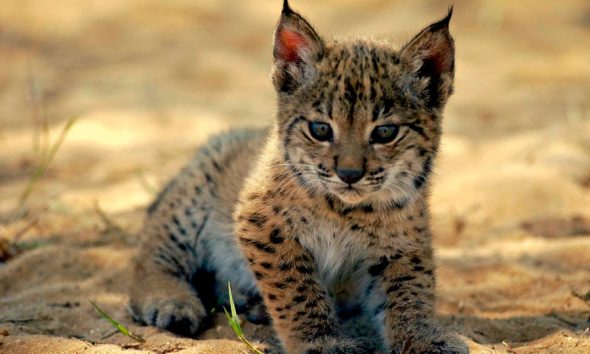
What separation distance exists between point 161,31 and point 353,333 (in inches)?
299

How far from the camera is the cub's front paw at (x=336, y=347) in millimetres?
4031

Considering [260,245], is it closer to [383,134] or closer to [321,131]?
[321,131]

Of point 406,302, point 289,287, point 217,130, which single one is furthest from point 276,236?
point 217,130

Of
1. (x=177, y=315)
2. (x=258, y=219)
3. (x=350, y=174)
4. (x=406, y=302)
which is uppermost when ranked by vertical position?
(x=350, y=174)

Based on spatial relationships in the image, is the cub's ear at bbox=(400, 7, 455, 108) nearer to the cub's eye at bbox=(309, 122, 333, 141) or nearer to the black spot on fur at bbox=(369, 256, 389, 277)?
the cub's eye at bbox=(309, 122, 333, 141)

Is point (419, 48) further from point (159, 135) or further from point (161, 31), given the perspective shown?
point (161, 31)

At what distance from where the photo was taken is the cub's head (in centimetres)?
411

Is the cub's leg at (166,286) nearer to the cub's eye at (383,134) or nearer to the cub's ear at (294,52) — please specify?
the cub's ear at (294,52)

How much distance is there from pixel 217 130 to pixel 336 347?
179 inches

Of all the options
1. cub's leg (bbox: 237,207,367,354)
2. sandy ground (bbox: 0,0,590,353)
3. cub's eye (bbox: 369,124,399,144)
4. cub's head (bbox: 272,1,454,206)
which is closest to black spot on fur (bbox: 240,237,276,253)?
cub's leg (bbox: 237,207,367,354)

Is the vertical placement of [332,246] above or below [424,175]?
below

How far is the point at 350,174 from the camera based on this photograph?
400 cm

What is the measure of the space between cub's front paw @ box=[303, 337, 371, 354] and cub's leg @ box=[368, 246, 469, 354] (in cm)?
21

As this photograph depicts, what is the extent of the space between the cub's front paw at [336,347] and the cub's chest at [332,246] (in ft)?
1.50
